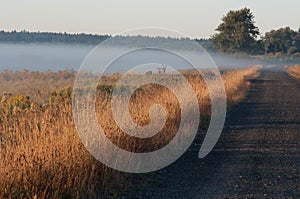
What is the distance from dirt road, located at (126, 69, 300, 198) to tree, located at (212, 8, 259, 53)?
59.3 m

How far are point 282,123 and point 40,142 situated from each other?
9.95 m

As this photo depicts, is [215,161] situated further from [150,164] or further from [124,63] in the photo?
[124,63]

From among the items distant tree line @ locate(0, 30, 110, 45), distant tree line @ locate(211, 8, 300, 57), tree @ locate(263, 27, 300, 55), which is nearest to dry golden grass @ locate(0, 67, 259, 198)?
distant tree line @ locate(211, 8, 300, 57)

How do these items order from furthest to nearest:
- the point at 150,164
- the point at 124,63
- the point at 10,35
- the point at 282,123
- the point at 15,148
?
1. the point at 10,35
2. the point at 124,63
3. the point at 282,123
4. the point at 150,164
5. the point at 15,148

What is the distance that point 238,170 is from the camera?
9016 millimetres

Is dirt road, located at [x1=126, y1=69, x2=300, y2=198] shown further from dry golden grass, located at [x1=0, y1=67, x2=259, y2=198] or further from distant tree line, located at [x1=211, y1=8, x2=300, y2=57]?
distant tree line, located at [x1=211, y1=8, x2=300, y2=57]

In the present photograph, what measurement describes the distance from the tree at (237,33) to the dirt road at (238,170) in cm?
5926

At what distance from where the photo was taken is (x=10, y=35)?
444 feet

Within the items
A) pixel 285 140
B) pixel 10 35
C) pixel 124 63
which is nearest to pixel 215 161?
pixel 285 140

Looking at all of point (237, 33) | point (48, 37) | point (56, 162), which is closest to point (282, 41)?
point (48, 37)

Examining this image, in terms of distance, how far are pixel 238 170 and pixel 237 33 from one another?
65198 mm

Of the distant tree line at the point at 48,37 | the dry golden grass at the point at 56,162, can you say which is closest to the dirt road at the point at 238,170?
the dry golden grass at the point at 56,162

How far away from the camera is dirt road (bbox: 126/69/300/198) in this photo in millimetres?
7625

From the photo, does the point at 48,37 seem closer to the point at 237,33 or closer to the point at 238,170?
the point at 237,33
